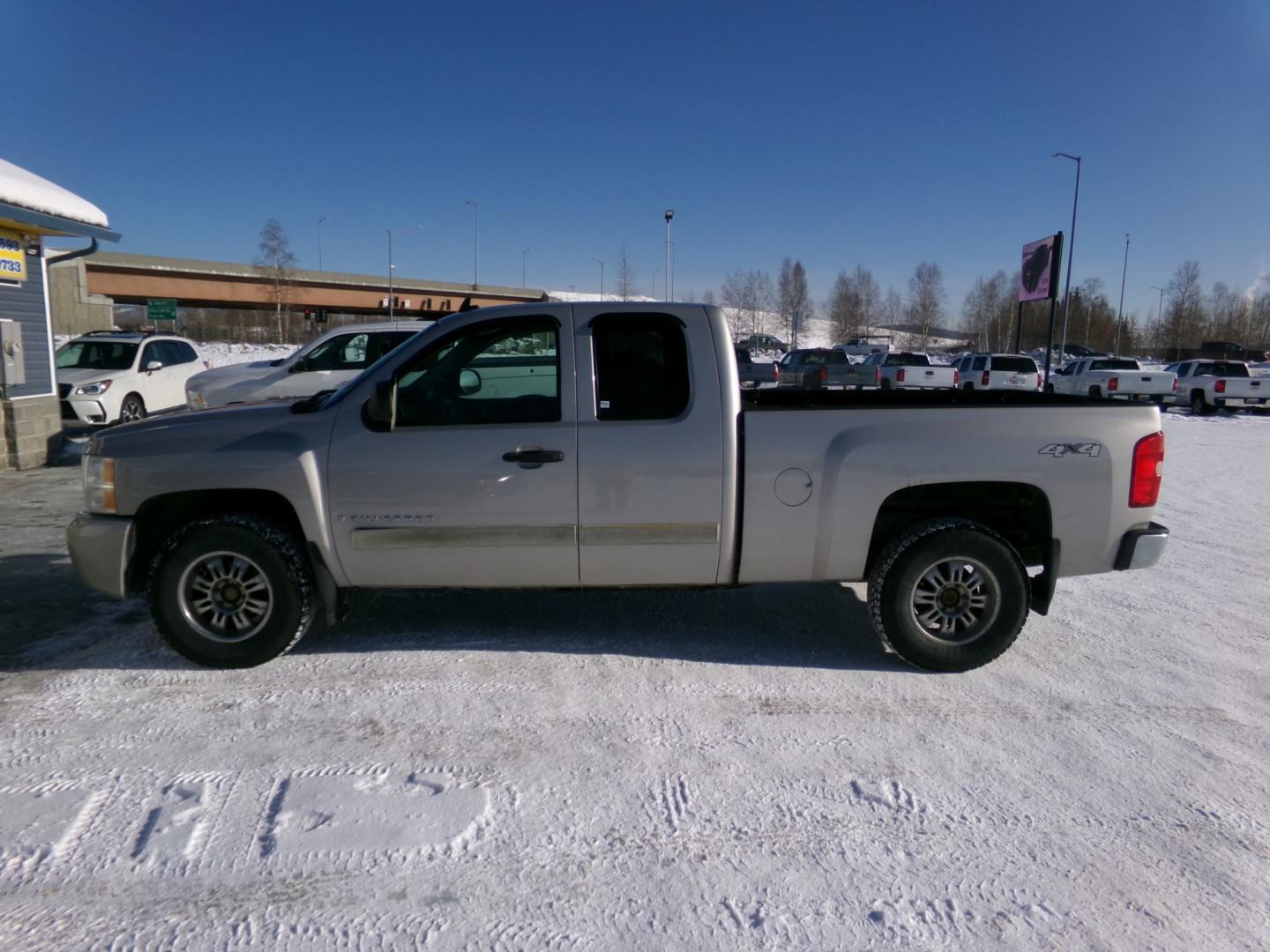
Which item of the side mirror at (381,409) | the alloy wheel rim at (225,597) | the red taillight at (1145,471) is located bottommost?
the alloy wheel rim at (225,597)

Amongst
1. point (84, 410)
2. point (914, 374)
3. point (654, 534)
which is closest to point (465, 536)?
point (654, 534)

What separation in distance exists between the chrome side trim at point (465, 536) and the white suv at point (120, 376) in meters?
11.9

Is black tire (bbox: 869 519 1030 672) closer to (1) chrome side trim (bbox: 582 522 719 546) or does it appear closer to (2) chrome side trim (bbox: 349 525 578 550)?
(1) chrome side trim (bbox: 582 522 719 546)

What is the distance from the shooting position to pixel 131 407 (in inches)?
571

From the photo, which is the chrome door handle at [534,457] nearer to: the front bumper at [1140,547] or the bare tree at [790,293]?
the front bumper at [1140,547]

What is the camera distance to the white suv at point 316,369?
11.7m

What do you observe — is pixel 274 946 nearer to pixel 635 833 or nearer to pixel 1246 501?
pixel 635 833

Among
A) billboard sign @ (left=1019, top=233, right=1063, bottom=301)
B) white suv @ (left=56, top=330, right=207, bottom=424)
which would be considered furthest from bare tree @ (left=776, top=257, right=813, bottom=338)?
white suv @ (left=56, top=330, right=207, bottom=424)

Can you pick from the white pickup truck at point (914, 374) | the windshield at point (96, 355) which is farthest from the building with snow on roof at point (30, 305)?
the white pickup truck at point (914, 374)

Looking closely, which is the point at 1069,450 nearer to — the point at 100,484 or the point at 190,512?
the point at 190,512

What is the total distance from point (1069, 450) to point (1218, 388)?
2474 centimetres

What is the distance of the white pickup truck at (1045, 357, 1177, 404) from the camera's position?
26.0 m

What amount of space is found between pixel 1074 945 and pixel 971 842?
517mm

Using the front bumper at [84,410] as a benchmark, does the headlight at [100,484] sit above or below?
above
